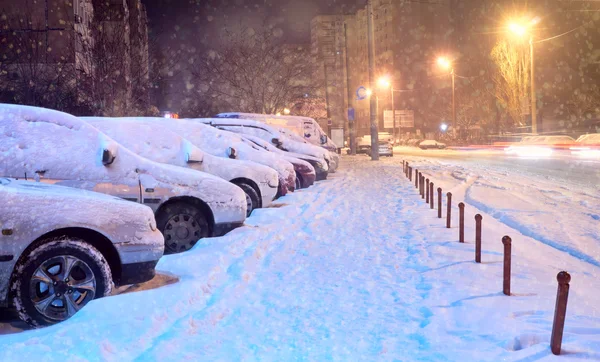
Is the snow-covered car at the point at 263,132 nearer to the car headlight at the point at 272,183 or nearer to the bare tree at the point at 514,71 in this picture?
the car headlight at the point at 272,183

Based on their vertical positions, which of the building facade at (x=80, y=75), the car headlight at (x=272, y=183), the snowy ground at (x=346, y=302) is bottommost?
the snowy ground at (x=346, y=302)

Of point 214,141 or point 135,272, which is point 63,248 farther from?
point 214,141

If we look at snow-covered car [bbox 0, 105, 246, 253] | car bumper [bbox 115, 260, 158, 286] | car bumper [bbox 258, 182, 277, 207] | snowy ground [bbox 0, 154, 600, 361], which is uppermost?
snow-covered car [bbox 0, 105, 246, 253]

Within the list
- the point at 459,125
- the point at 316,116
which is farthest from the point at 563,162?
the point at 459,125

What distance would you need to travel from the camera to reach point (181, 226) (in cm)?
745

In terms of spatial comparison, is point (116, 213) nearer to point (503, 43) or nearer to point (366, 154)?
point (366, 154)

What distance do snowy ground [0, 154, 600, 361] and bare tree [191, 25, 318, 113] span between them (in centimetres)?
3129

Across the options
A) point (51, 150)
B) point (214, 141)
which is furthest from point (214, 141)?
point (51, 150)

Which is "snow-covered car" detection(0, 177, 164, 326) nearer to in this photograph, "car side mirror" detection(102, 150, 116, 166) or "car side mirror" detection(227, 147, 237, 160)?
"car side mirror" detection(102, 150, 116, 166)

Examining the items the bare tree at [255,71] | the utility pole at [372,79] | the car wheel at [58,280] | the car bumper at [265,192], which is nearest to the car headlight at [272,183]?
the car bumper at [265,192]

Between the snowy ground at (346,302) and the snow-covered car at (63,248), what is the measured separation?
21 centimetres

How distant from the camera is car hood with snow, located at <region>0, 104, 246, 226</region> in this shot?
6145mm

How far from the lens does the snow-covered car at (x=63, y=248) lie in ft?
14.6

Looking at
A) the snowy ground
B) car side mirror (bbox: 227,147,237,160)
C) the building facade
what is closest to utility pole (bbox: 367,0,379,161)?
the building facade
